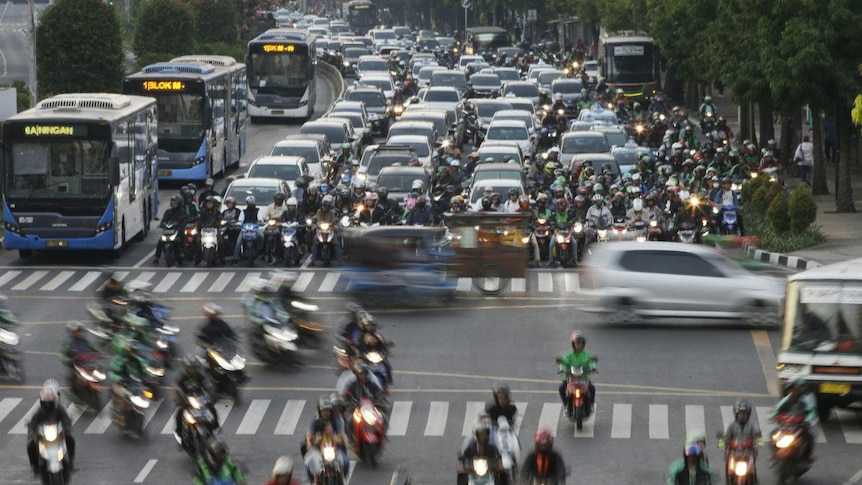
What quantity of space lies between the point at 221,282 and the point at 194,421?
14.4 m

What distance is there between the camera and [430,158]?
4853cm

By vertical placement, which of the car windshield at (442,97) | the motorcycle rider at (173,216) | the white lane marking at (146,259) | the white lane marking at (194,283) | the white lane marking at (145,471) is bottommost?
the white lane marking at (145,471)

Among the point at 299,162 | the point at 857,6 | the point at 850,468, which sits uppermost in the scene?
the point at 857,6

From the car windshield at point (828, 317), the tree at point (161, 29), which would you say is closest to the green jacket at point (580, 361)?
the car windshield at point (828, 317)

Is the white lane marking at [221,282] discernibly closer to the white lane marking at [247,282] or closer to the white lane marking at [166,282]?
the white lane marking at [247,282]

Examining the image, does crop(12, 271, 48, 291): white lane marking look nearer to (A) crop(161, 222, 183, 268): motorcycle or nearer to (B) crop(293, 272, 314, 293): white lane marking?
(A) crop(161, 222, 183, 268): motorcycle

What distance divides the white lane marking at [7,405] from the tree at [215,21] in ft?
197

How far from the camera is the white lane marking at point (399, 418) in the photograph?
2294 centimetres

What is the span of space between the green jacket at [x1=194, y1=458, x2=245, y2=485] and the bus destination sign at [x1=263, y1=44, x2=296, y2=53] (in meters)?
48.9

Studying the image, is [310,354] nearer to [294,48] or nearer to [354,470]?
[354,470]

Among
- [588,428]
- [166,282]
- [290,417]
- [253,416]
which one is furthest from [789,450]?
[166,282]

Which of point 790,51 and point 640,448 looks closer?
point 640,448

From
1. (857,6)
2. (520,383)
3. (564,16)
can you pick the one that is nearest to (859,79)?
(857,6)

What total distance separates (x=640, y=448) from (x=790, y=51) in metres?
21.7
